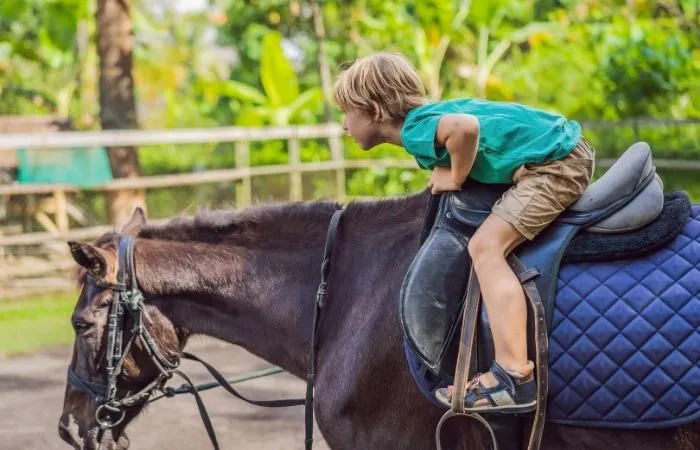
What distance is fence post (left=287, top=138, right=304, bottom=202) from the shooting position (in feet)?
45.4

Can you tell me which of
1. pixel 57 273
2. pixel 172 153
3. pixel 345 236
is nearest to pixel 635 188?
pixel 345 236

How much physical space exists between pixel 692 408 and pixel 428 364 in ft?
2.71

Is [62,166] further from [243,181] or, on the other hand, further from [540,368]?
[540,368]

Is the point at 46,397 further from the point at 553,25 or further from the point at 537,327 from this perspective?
the point at 553,25

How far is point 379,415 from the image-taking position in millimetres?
3188

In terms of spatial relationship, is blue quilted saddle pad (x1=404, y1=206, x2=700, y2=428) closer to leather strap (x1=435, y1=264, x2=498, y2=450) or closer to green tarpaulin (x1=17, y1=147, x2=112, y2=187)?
leather strap (x1=435, y1=264, x2=498, y2=450)

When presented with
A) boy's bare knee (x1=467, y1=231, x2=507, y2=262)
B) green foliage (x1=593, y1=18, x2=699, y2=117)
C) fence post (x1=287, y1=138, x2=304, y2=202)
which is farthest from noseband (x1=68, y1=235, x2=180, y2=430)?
green foliage (x1=593, y1=18, x2=699, y2=117)

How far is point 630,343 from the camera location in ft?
9.34

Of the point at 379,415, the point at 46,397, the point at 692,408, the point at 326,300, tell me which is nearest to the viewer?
the point at 692,408

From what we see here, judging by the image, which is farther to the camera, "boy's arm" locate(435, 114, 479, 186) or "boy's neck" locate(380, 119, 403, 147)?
"boy's neck" locate(380, 119, 403, 147)

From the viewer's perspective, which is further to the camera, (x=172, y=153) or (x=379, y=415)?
(x=172, y=153)

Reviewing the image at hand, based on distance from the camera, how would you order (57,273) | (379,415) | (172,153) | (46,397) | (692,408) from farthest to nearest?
1. (172,153)
2. (57,273)
3. (46,397)
4. (379,415)
5. (692,408)

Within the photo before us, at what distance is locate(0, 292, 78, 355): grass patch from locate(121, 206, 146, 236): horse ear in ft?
16.3

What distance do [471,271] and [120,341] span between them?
1470 mm
